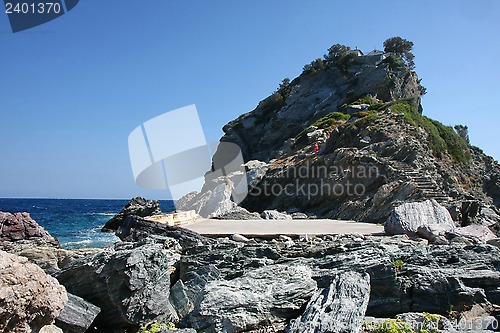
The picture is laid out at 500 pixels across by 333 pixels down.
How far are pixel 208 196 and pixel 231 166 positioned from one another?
32.4 metres

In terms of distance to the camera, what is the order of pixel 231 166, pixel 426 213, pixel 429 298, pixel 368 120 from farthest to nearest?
1. pixel 231 166
2. pixel 368 120
3. pixel 426 213
4. pixel 429 298

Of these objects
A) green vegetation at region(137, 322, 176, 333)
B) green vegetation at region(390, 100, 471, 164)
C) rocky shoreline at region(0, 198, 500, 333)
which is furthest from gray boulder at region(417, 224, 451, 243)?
green vegetation at region(390, 100, 471, 164)

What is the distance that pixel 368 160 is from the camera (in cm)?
2302

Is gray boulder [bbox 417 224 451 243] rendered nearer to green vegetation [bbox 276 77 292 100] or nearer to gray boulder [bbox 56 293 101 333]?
gray boulder [bbox 56 293 101 333]

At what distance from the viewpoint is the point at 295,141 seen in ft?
136

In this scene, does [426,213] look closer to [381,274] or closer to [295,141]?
[381,274]

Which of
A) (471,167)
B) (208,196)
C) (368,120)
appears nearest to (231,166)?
(368,120)

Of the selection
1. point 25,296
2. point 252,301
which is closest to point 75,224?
point 252,301

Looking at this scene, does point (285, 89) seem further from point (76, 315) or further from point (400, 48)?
point (76, 315)

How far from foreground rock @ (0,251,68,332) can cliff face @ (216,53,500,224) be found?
48.0 ft

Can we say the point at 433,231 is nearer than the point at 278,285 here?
No

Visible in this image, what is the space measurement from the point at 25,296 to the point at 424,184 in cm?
1963

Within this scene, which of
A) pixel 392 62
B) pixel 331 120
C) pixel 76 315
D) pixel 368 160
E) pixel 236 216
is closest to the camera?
pixel 76 315

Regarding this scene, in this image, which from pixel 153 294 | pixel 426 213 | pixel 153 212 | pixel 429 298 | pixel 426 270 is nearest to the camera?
pixel 153 294
